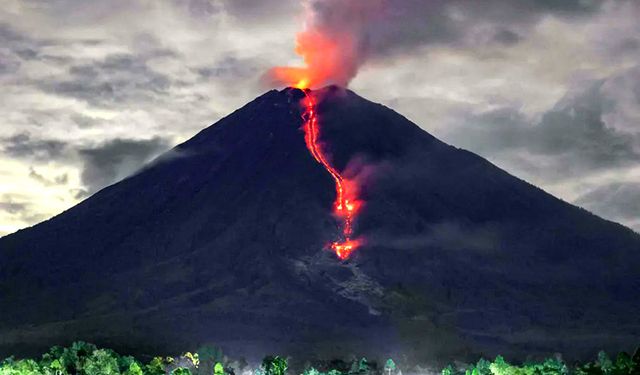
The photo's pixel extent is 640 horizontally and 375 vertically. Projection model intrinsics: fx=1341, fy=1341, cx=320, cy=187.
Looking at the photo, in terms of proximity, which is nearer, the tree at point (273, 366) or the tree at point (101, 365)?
the tree at point (101, 365)

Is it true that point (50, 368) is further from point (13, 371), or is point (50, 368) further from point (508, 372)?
point (508, 372)

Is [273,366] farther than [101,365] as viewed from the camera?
Yes

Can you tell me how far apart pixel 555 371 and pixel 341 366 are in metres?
72.5

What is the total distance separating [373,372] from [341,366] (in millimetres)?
4787

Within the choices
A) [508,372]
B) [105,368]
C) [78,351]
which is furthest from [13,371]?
[508,372]

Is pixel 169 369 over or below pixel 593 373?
over

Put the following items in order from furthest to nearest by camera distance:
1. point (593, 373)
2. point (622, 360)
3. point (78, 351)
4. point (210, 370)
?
point (210, 370) → point (78, 351) → point (622, 360) → point (593, 373)

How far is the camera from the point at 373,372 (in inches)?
7766

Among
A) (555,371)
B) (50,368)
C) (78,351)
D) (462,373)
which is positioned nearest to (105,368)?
(50,368)

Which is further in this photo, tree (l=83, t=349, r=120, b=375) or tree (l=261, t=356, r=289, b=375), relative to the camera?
tree (l=261, t=356, r=289, b=375)

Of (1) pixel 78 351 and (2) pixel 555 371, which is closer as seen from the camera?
(2) pixel 555 371

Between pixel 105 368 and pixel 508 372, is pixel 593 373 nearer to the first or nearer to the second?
pixel 508 372

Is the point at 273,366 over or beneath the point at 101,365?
beneath

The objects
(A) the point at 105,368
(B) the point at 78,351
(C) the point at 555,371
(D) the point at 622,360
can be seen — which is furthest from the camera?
(B) the point at 78,351
